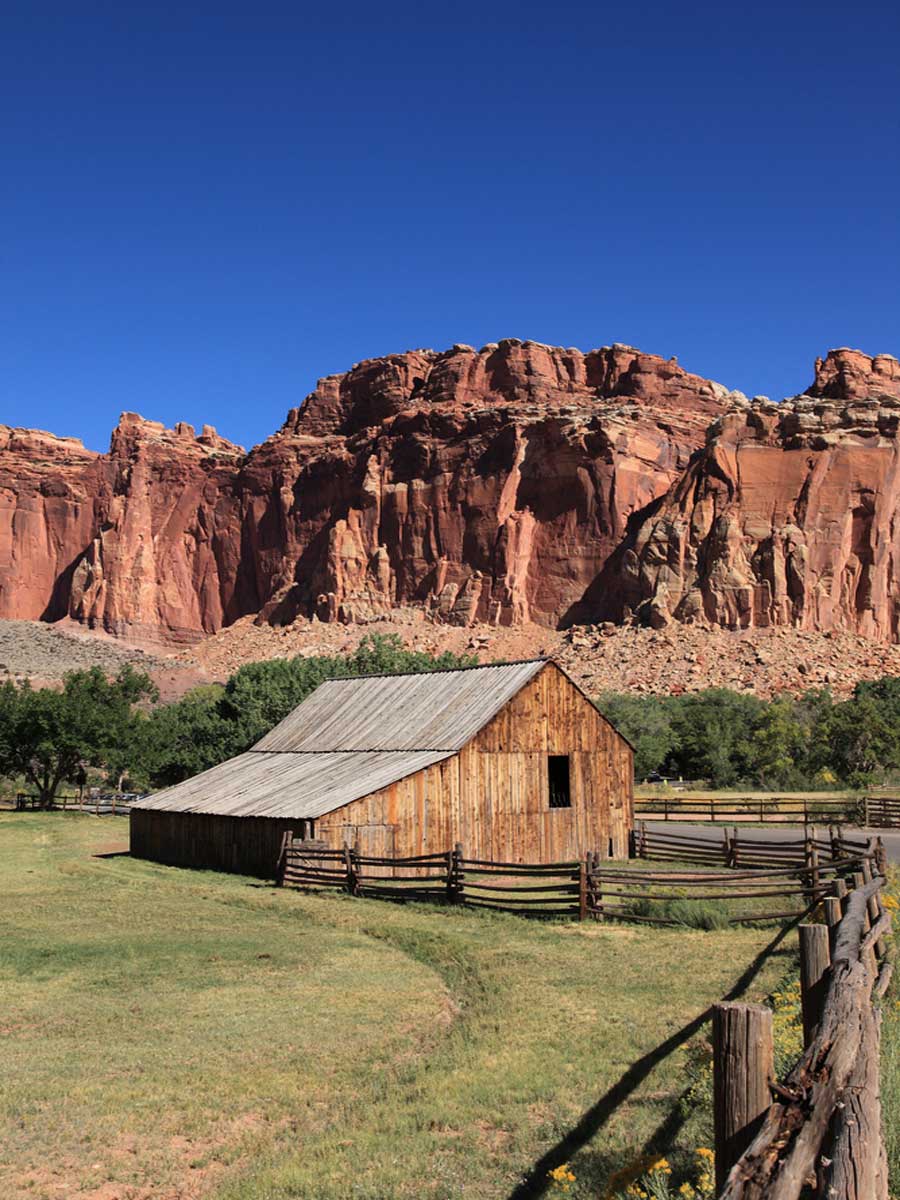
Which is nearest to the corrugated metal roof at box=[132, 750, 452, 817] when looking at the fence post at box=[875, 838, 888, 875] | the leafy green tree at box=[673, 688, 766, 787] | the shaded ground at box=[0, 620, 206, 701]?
the fence post at box=[875, 838, 888, 875]

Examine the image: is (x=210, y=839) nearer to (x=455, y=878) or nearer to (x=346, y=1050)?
(x=455, y=878)

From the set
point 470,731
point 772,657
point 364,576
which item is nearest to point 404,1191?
point 470,731

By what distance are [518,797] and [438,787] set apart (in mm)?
2369

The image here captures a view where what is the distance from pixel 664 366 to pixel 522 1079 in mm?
115976

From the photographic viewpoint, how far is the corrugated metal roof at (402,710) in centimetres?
2586

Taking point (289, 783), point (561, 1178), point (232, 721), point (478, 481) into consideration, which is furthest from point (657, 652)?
point (561, 1178)

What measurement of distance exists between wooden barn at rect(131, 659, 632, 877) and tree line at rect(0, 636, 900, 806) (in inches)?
574

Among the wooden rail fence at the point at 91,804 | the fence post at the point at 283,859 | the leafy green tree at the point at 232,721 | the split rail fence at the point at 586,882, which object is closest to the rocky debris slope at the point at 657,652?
the leafy green tree at the point at 232,721

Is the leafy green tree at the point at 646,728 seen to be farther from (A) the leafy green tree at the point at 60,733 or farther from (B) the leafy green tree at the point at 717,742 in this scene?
(A) the leafy green tree at the point at 60,733

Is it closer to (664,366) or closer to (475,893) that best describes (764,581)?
(664,366)

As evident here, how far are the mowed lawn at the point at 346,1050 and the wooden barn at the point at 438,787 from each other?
5219 mm

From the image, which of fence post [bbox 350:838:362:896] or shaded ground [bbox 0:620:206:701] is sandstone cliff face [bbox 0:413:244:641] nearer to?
shaded ground [bbox 0:620:206:701]

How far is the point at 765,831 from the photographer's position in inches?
1318

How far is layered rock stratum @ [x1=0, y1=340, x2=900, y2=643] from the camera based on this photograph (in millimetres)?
95500
